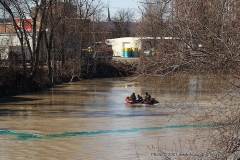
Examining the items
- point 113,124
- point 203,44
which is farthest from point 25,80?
point 203,44

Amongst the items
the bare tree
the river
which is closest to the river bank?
the river

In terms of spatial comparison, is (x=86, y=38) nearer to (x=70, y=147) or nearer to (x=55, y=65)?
(x=55, y=65)

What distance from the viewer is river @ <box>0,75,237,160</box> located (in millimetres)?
8461

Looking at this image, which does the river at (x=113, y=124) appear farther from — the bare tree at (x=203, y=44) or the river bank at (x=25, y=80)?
the river bank at (x=25, y=80)

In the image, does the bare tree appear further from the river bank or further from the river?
the river bank

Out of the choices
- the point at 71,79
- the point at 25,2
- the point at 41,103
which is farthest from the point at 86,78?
the point at 41,103

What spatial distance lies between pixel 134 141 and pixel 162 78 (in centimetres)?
986

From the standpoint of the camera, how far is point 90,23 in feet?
190

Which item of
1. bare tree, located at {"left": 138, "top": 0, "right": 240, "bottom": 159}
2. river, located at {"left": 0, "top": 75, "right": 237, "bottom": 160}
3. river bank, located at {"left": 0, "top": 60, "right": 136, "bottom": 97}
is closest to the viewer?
bare tree, located at {"left": 138, "top": 0, "right": 240, "bottom": 159}

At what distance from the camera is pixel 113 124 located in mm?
21047

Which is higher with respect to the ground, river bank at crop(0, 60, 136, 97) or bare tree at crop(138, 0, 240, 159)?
bare tree at crop(138, 0, 240, 159)

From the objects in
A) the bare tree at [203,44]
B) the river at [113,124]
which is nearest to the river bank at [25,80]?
the river at [113,124]

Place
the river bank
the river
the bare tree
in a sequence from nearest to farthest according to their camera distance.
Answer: the bare tree < the river < the river bank

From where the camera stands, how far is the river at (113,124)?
846cm
